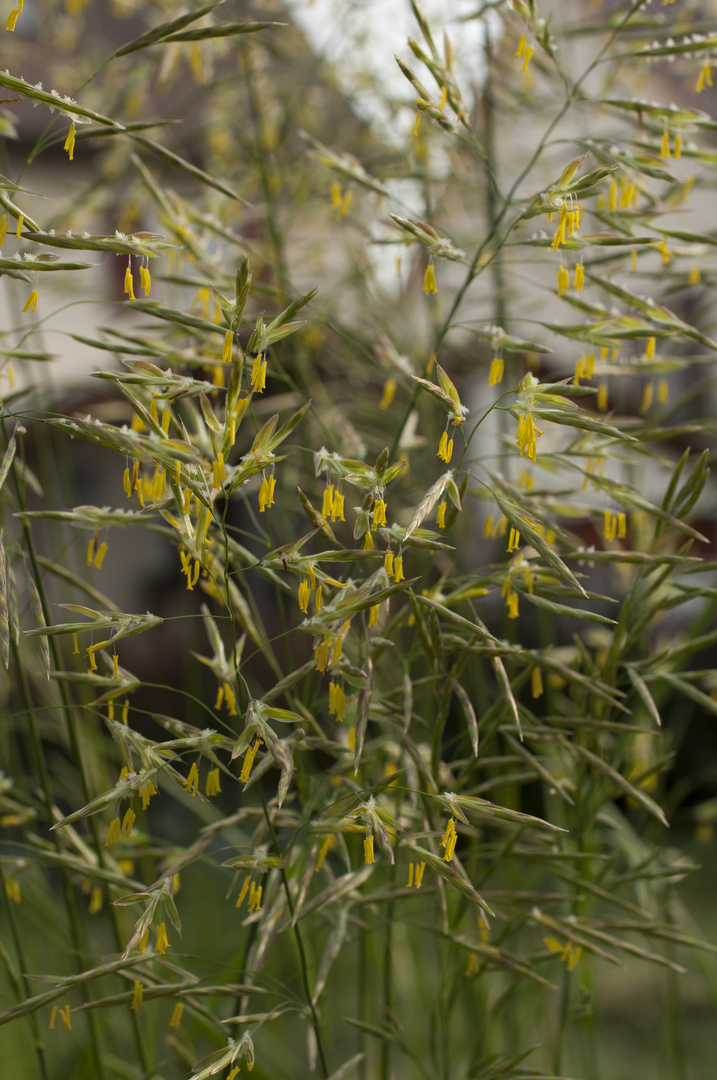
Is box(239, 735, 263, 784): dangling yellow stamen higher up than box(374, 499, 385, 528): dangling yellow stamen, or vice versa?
box(374, 499, 385, 528): dangling yellow stamen

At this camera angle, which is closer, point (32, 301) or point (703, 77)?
point (32, 301)

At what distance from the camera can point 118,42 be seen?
6930 millimetres

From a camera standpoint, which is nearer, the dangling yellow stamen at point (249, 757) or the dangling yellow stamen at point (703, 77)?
the dangling yellow stamen at point (249, 757)

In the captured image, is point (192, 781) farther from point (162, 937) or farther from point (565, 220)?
point (565, 220)

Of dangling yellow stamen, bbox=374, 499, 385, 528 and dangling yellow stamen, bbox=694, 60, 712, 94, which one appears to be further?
dangling yellow stamen, bbox=694, 60, 712, 94

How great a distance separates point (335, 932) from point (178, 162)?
79 centimetres

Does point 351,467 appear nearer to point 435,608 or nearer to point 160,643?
point 435,608

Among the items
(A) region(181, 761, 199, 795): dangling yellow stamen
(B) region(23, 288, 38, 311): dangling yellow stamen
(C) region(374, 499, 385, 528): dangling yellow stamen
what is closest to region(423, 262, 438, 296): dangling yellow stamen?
(C) region(374, 499, 385, 528): dangling yellow stamen

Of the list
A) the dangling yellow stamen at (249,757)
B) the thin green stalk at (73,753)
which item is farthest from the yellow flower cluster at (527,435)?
the thin green stalk at (73,753)

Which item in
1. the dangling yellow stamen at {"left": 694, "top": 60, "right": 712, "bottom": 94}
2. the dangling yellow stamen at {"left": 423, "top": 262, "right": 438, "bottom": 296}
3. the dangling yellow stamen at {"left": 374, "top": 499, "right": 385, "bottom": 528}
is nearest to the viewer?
the dangling yellow stamen at {"left": 374, "top": 499, "right": 385, "bottom": 528}

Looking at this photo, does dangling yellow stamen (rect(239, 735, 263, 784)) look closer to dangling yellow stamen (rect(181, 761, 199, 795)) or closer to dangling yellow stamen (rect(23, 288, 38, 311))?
dangling yellow stamen (rect(181, 761, 199, 795))

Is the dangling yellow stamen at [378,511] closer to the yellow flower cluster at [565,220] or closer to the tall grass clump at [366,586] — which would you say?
the tall grass clump at [366,586]

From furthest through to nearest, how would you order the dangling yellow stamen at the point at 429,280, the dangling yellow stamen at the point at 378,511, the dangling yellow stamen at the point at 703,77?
the dangling yellow stamen at the point at 703,77 → the dangling yellow stamen at the point at 429,280 → the dangling yellow stamen at the point at 378,511

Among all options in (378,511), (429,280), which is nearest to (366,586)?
(378,511)
